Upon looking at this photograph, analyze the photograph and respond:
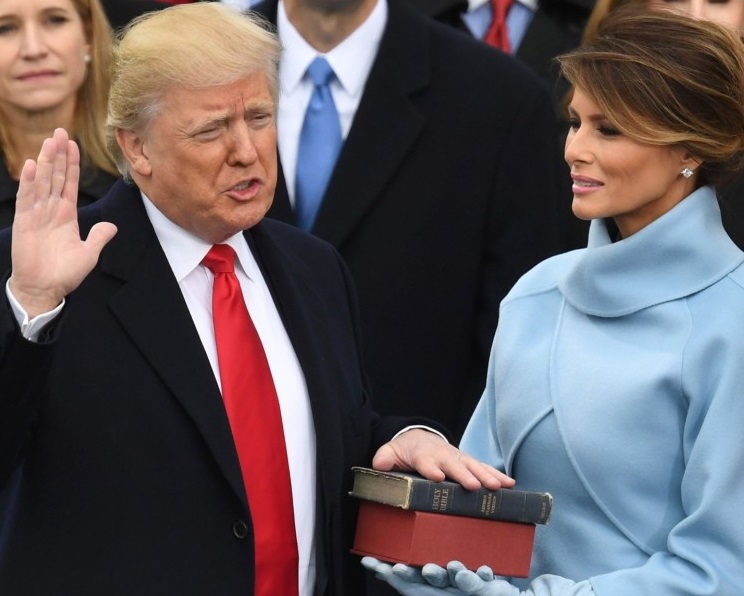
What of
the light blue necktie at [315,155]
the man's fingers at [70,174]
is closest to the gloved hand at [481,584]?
the man's fingers at [70,174]

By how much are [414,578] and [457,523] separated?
0.14 m

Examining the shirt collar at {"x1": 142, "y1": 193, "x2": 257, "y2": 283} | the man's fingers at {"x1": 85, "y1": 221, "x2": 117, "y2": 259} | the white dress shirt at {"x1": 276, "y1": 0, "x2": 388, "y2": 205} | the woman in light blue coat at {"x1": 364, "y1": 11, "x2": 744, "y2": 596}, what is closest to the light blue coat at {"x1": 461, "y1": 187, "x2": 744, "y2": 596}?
the woman in light blue coat at {"x1": 364, "y1": 11, "x2": 744, "y2": 596}

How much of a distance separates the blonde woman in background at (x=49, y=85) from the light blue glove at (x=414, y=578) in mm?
1806

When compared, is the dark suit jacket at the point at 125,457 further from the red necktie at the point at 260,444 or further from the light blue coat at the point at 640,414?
the light blue coat at the point at 640,414

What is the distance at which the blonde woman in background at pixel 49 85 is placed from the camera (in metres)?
5.15

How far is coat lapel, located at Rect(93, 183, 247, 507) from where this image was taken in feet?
12.1

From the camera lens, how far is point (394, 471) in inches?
154

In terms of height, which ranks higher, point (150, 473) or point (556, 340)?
point (556, 340)

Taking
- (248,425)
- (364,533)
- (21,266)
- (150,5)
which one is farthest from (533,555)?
(150,5)

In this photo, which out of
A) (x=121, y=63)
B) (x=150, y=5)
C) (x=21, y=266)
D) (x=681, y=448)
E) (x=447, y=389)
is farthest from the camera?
(x=150, y=5)

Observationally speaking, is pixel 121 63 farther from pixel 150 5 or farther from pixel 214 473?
pixel 150 5

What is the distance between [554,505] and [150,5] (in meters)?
2.45

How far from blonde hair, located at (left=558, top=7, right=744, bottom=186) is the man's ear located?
0.96 m

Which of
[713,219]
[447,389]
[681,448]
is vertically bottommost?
[447,389]
